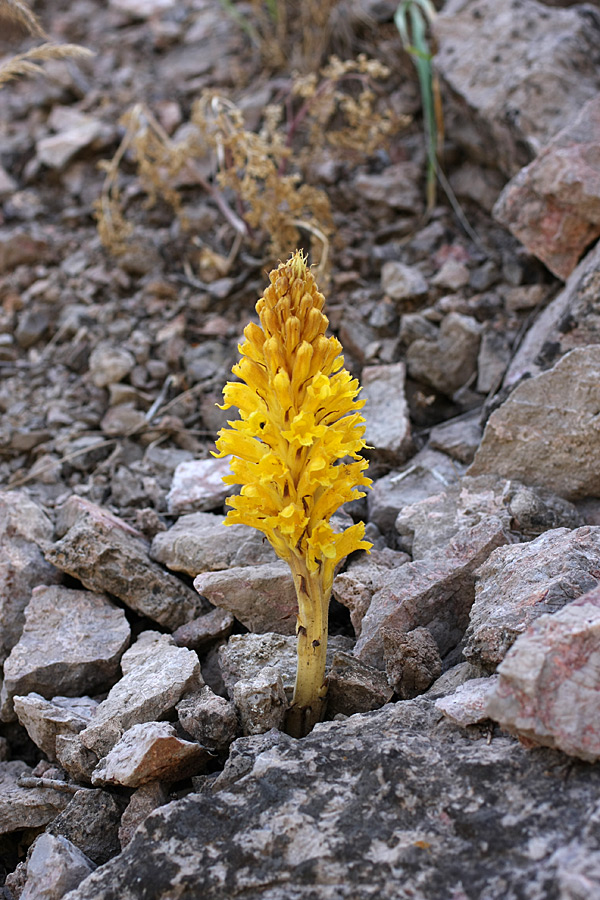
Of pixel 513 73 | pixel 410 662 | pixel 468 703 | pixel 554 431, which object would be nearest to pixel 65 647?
pixel 410 662

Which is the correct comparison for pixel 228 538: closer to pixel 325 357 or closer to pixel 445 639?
pixel 445 639

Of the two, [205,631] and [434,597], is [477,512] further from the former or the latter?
[205,631]

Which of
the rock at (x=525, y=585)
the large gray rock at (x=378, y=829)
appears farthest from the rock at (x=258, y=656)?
the rock at (x=525, y=585)

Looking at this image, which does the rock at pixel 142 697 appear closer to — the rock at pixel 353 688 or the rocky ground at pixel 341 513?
the rocky ground at pixel 341 513

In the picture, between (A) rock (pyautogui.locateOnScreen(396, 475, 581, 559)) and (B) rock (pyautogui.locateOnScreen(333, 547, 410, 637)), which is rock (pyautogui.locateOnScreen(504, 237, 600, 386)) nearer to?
(A) rock (pyautogui.locateOnScreen(396, 475, 581, 559))

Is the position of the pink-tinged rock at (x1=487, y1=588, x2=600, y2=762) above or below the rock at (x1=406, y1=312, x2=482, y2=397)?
above

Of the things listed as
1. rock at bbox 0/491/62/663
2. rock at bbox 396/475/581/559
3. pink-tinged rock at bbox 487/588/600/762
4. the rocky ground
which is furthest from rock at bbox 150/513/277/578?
pink-tinged rock at bbox 487/588/600/762

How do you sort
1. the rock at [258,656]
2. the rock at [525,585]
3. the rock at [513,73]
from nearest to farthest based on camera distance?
1. the rock at [525,585]
2. the rock at [258,656]
3. the rock at [513,73]
